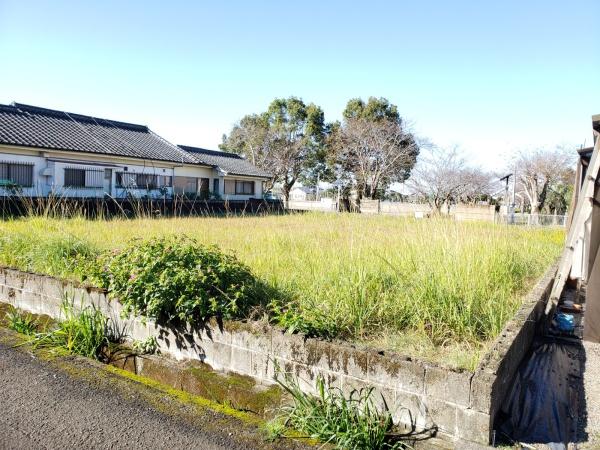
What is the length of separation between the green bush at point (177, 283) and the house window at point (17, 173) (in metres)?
13.2

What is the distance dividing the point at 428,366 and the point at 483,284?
1.68 metres

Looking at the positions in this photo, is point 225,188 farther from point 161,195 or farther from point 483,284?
point 483,284

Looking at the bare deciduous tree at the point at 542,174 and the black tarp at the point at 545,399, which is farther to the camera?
the bare deciduous tree at the point at 542,174

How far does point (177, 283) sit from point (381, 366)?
1341mm

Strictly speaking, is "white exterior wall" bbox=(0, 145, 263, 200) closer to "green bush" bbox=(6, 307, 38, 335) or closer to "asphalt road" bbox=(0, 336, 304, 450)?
"green bush" bbox=(6, 307, 38, 335)

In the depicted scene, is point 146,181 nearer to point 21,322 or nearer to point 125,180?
point 125,180

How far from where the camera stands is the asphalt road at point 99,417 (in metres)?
2.11

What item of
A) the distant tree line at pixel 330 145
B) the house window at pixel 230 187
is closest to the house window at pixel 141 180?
the house window at pixel 230 187

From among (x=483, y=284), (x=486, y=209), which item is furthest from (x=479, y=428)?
(x=486, y=209)

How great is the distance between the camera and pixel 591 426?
2.22 m

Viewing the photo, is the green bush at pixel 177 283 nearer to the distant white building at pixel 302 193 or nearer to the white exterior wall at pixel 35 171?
the white exterior wall at pixel 35 171

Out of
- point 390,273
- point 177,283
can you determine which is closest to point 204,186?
point 390,273

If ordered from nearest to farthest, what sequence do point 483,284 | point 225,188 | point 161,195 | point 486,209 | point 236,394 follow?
point 236,394 < point 483,284 < point 486,209 < point 161,195 < point 225,188

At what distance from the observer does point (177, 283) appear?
2.72 m
